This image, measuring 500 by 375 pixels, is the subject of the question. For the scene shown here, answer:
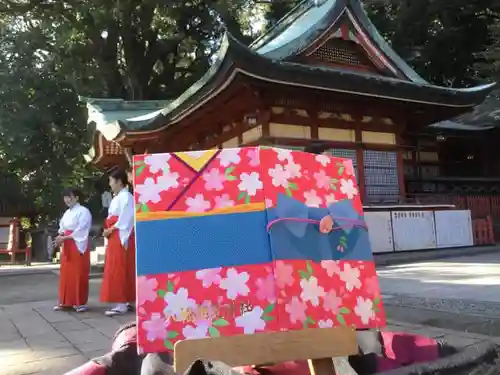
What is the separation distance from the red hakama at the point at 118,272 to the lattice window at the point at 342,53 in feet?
23.9

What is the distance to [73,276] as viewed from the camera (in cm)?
566

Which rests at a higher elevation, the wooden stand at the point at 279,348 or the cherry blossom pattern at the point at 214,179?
the cherry blossom pattern at the point at 214,179

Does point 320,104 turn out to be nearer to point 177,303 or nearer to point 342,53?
point 342,53

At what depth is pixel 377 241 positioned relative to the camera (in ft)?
32.5

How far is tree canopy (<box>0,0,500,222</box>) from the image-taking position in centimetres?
1634

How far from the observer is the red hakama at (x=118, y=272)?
5.30m

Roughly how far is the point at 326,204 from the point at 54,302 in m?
5.94

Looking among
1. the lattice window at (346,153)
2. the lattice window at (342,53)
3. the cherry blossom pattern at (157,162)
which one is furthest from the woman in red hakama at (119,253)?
the lattice window at (342,53)

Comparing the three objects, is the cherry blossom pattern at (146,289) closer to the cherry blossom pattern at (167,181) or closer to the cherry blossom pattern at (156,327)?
the cherry blossom pattern at (156,327)

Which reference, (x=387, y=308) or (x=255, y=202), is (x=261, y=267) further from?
(x=387, y=308)

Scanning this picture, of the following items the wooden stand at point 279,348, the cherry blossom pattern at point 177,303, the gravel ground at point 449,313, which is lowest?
the gravel ground at point 449,313

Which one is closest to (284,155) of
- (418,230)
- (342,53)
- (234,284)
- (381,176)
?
(234,284)

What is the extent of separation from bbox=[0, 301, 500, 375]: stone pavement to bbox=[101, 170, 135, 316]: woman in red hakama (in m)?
0.23

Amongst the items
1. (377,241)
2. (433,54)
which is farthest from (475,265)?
(433,54)
